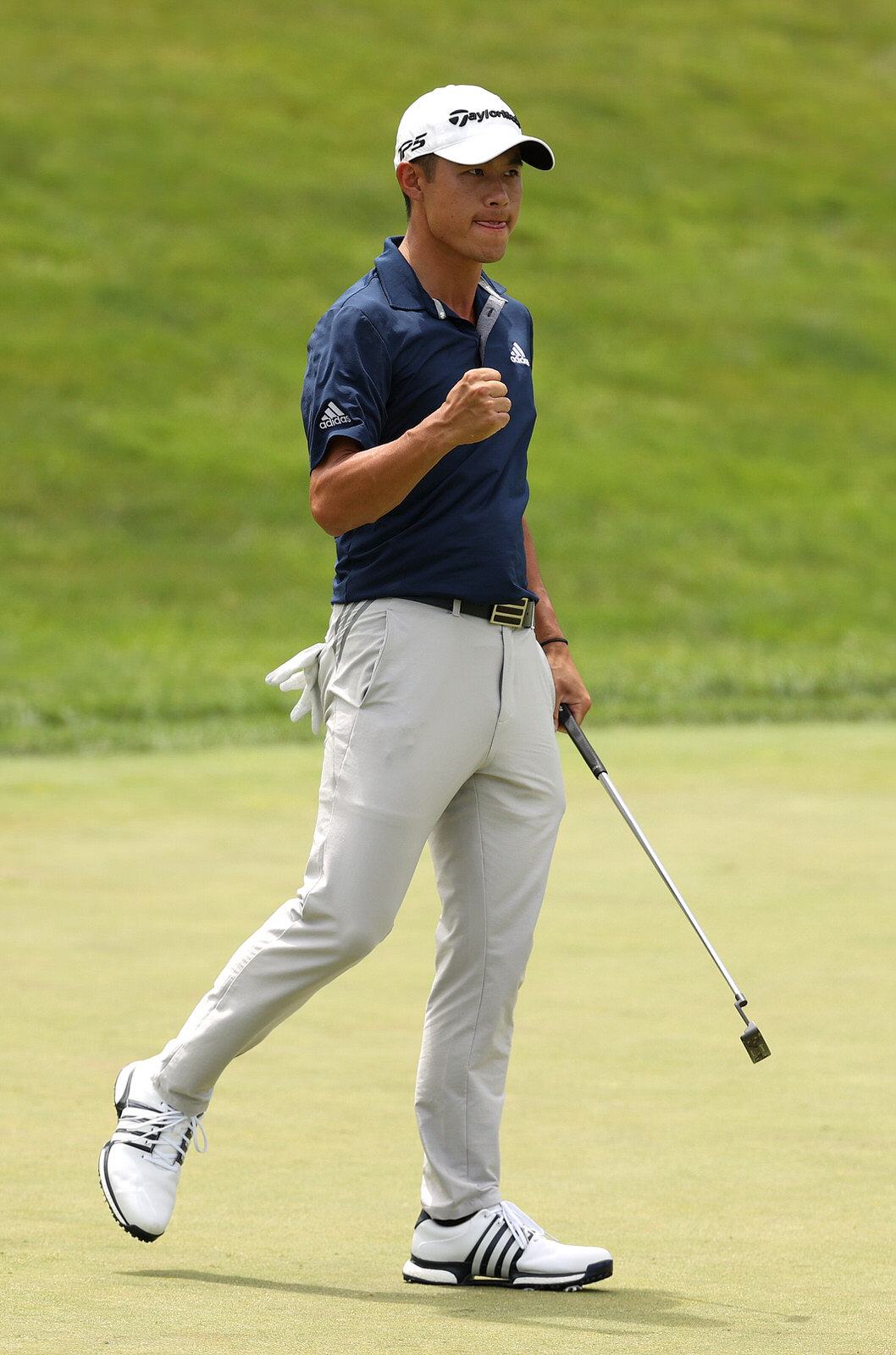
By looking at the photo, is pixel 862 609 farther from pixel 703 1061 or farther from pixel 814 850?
pixel 703 1061

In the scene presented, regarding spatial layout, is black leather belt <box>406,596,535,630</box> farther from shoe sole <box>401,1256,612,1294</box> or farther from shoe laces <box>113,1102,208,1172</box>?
shoe sole <box>401,1256,612,1294</box>

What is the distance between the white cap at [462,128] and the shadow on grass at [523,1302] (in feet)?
6.20

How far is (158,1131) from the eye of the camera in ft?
12.1

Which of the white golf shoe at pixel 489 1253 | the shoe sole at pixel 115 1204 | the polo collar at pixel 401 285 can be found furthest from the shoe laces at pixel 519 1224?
the polo collar at pixel 401 285

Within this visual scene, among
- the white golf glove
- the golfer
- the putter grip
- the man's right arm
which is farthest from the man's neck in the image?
the putter grip

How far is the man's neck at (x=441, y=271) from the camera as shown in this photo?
3775 mm

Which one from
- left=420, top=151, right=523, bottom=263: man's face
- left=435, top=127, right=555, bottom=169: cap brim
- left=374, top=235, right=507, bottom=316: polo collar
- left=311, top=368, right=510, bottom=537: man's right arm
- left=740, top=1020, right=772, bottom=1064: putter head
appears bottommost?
left=740, top=1020, right=772, bottom=1064: putter head

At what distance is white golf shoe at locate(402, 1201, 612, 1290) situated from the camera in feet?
11.8

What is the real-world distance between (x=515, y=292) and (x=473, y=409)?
2352cm

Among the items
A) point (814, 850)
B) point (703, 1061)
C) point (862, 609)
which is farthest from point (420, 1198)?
point (862, 609)

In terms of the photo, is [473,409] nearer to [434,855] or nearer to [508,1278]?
[434,855]

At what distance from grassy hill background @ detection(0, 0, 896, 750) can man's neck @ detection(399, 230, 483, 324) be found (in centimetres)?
746

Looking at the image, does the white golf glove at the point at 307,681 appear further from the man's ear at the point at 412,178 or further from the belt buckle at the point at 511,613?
the man's ear at the point at 412,178

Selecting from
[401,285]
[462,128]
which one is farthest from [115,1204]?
[462,128]
